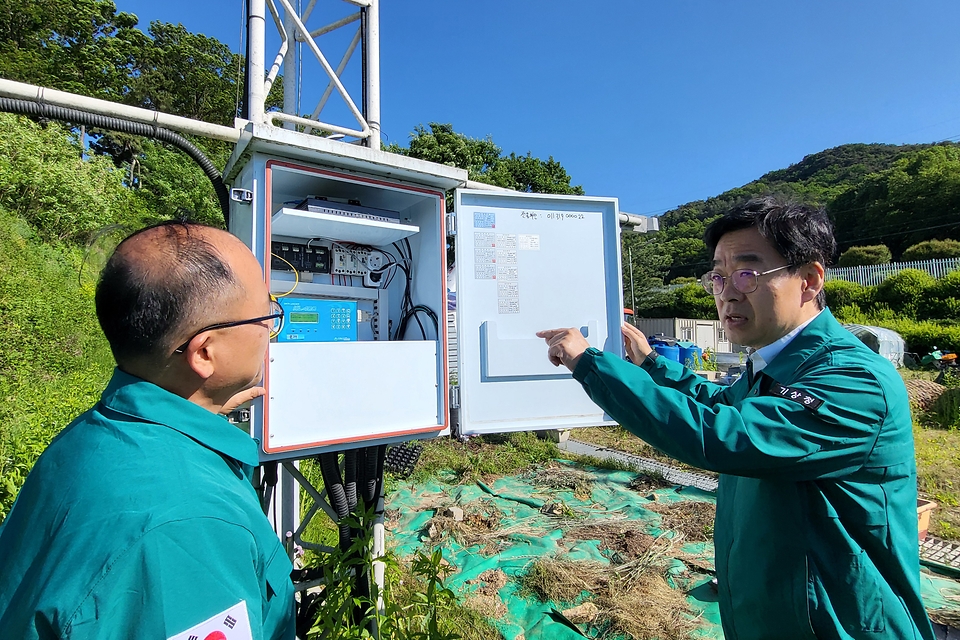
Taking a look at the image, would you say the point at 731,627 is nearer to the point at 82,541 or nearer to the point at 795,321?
the point at 795,321

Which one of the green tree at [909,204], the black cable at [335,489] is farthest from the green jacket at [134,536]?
the green tree at [909,204]

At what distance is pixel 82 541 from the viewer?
0.59 meters

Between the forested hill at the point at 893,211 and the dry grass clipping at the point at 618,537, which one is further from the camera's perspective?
the forested hill at the point at 893,211

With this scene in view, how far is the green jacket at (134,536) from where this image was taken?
1.87 feet

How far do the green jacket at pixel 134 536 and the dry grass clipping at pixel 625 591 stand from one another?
2479 mm

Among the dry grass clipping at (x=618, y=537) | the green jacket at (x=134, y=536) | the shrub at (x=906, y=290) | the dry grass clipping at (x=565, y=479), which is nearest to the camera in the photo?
the green jacket at (x=134, y=536)

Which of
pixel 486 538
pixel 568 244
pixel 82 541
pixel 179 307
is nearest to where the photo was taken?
pixel 82 541

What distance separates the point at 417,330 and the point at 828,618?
199 centimetres

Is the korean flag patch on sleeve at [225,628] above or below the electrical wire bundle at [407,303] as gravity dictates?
below

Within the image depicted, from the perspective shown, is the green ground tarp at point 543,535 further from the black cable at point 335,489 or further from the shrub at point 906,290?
the shrub at point 906,290

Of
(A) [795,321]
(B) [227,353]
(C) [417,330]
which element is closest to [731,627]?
(A) [795,321]

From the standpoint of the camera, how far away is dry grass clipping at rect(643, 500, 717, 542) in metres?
3.76

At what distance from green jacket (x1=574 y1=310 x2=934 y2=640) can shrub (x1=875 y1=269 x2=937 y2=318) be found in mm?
17308

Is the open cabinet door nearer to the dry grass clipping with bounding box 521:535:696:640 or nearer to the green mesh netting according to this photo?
the dry grass clipping with bounding box 521:535:696:640
